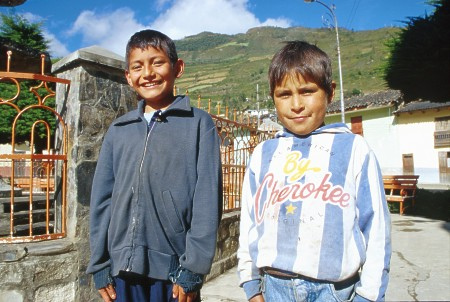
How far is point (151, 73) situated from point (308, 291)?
3.92 ft

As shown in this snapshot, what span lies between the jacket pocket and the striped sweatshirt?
0.92 feet

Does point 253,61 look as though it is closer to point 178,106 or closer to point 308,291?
point 178,106

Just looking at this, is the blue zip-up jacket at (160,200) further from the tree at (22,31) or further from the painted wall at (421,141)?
the painted wall at (421,141)

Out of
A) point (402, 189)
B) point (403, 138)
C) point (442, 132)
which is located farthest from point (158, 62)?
point (403, 138)

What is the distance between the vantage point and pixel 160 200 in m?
1.65

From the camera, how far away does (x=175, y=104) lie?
5.95ft

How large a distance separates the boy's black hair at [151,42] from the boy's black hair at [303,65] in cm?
56

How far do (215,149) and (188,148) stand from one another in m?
0.13

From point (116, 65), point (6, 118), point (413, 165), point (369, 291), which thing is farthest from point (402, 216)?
point (413, 165)

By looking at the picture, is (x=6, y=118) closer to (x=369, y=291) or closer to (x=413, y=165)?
(x=369, y=291)

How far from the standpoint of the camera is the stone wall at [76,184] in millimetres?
2869

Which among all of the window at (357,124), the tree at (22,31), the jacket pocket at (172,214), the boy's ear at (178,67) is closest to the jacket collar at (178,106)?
the boy's ear at (178,67)

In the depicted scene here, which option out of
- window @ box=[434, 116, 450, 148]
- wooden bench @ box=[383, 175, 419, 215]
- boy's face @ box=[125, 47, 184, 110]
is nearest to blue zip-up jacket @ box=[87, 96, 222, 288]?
boy's face @ box=[125, 47, 184, 110]

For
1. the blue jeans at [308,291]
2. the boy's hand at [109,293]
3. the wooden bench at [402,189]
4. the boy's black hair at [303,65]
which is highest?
the boy's black hair at [303,65]
